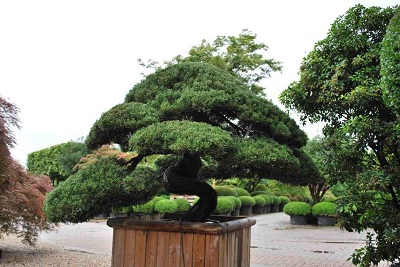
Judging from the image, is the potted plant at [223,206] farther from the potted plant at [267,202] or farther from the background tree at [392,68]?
the background tree at [392,68]

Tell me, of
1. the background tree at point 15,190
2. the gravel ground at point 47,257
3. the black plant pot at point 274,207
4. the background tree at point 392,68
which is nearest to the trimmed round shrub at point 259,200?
the black plant pot at point 274,207

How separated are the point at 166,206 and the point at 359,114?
953 centimetres

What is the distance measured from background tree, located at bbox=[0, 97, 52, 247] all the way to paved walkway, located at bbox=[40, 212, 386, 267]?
4.47ft

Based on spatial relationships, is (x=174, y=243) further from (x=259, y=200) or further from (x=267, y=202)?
(x=267, y=202)

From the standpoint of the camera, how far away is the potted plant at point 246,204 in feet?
58.4

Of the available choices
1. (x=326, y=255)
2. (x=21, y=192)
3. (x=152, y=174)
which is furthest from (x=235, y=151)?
(x=326, y=255)

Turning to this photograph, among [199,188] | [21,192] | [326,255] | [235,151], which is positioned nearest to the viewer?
[235,151]

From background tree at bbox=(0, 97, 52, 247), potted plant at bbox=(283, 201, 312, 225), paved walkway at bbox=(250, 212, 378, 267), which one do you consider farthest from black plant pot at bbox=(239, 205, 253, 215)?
background tree at bbox=(0, 97, 52, 247)

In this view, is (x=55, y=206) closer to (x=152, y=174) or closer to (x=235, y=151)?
(x=152, y=174)

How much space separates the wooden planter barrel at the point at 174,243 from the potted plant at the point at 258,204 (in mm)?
14722

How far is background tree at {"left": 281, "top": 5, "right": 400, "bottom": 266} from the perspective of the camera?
4.02 m

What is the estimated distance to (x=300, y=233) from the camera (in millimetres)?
12469

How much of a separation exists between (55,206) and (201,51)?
1421 cm

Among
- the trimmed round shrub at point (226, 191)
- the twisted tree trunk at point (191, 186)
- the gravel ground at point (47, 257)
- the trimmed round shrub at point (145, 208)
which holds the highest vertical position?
the twisted tree trunk at point (191, 186)
